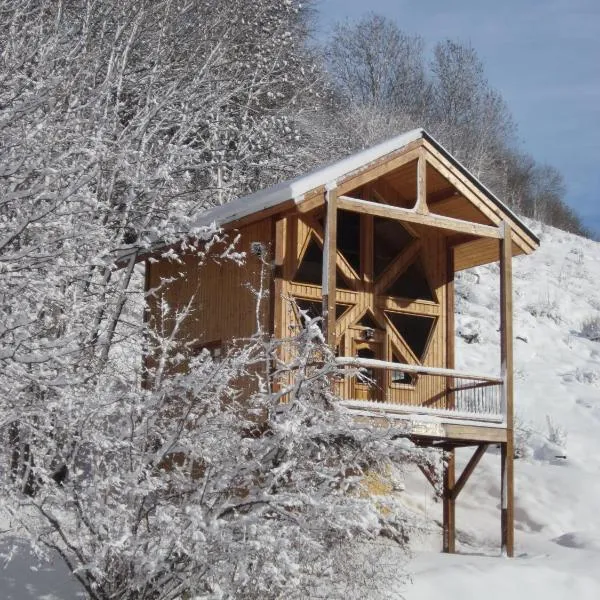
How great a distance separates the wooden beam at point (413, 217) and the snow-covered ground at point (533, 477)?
4.76 m

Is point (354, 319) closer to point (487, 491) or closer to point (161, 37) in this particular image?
point (487, 491)

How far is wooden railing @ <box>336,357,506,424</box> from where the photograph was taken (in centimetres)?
1566

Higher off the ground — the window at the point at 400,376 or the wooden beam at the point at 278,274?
the wooden beam at the point at 278,274

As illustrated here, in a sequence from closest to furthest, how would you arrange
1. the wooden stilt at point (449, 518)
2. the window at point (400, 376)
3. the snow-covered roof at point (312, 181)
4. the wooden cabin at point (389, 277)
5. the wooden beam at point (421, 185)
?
the snow-covered roof at point (312, 181), the wooden cabin at point (389, 277), the wooden beam at point (421, 185), the wooden stilt at point (449, 518), the window at point (400, 376)

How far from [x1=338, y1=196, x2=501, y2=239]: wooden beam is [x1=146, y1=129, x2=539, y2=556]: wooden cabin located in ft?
0.07

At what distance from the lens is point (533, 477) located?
18.7m

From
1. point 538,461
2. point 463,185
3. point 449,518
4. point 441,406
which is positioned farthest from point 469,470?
point 463,185

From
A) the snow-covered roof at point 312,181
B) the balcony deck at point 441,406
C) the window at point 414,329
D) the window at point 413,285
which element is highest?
the snow-covered roof at point 312,181

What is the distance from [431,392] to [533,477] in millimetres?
2790

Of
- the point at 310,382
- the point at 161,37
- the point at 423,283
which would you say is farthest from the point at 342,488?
the point at 161,37

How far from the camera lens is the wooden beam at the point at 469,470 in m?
16.6

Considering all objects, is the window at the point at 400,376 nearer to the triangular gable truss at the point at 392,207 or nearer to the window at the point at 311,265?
the window at the point at 311,265

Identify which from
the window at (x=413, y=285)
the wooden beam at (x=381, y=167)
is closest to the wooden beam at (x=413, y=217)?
the wooden beam at (x=381, y=167)

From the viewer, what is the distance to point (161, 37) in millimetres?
22203
